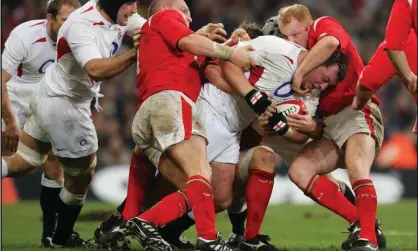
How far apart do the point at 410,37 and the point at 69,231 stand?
3.52 meters

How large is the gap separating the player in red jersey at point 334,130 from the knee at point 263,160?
0.20m

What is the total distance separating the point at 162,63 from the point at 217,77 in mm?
557

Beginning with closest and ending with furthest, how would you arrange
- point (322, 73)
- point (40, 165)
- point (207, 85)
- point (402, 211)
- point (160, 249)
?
1. point (160, 249)
2. point (322, 73)
3. point (207, 85)
4. point (40, 165)
5. point (402, 211)

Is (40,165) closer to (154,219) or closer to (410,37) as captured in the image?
(154,219)

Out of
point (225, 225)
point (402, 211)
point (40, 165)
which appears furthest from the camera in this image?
point (402, 211)

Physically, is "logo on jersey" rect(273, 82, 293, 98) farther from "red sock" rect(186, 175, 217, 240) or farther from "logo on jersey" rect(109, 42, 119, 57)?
"logo on jersey" rect(109, 42, 119, 57)

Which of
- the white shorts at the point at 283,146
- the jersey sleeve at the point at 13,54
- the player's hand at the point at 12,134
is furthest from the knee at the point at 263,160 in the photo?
the jersey sleeve at the point at 13,54

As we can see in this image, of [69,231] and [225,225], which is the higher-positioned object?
[69,231]

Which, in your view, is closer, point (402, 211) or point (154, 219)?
point (154, 219)

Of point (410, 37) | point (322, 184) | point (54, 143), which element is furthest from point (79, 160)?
point (410, 37)

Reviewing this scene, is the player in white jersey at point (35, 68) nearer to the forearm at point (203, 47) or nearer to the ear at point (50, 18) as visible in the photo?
the ear at point (50, 18)

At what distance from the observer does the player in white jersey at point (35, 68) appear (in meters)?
8.46

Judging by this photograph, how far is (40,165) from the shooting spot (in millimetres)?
8344

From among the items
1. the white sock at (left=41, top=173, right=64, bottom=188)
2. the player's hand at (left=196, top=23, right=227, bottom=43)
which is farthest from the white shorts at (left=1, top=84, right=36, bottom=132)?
the player's hand at (left=196, top=23, right=227, bottom=43)
